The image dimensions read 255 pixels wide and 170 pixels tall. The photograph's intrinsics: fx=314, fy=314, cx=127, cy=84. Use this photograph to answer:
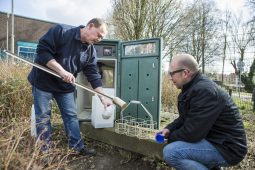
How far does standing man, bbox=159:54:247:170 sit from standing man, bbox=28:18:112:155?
4.40 feet

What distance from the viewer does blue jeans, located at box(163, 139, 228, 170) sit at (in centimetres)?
262

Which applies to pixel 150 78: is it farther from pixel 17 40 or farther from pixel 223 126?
pixel 17 40

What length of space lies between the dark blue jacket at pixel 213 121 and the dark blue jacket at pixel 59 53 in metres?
1.60

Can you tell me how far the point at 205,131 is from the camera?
258cm

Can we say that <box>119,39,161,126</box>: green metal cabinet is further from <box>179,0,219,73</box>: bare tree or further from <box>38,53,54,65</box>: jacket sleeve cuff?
<box>179,0,219,73</box>: bare tree

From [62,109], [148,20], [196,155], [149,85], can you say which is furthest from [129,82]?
[148,20]

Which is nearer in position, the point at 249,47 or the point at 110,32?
the point at 249,47

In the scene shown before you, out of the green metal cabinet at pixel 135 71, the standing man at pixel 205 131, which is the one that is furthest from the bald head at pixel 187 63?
the green metal cabinet at pixel 135 71

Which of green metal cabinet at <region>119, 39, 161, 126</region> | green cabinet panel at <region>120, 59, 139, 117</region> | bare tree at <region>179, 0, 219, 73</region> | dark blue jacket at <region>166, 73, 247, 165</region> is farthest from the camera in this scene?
bare tree at <region>179, 0, 219, 73</region>

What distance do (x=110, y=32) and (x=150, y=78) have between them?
1154 cm

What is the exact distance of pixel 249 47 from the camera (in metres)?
10.5

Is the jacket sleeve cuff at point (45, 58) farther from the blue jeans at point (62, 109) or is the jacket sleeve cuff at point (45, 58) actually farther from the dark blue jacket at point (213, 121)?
the dark blue jacket at point (213, 121)

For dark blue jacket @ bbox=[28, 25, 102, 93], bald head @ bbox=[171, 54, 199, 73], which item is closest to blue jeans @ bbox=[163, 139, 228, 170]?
bald head @ bbox=[171, 54, 199, 73]

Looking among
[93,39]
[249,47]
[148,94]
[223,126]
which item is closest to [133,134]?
[148,94]
